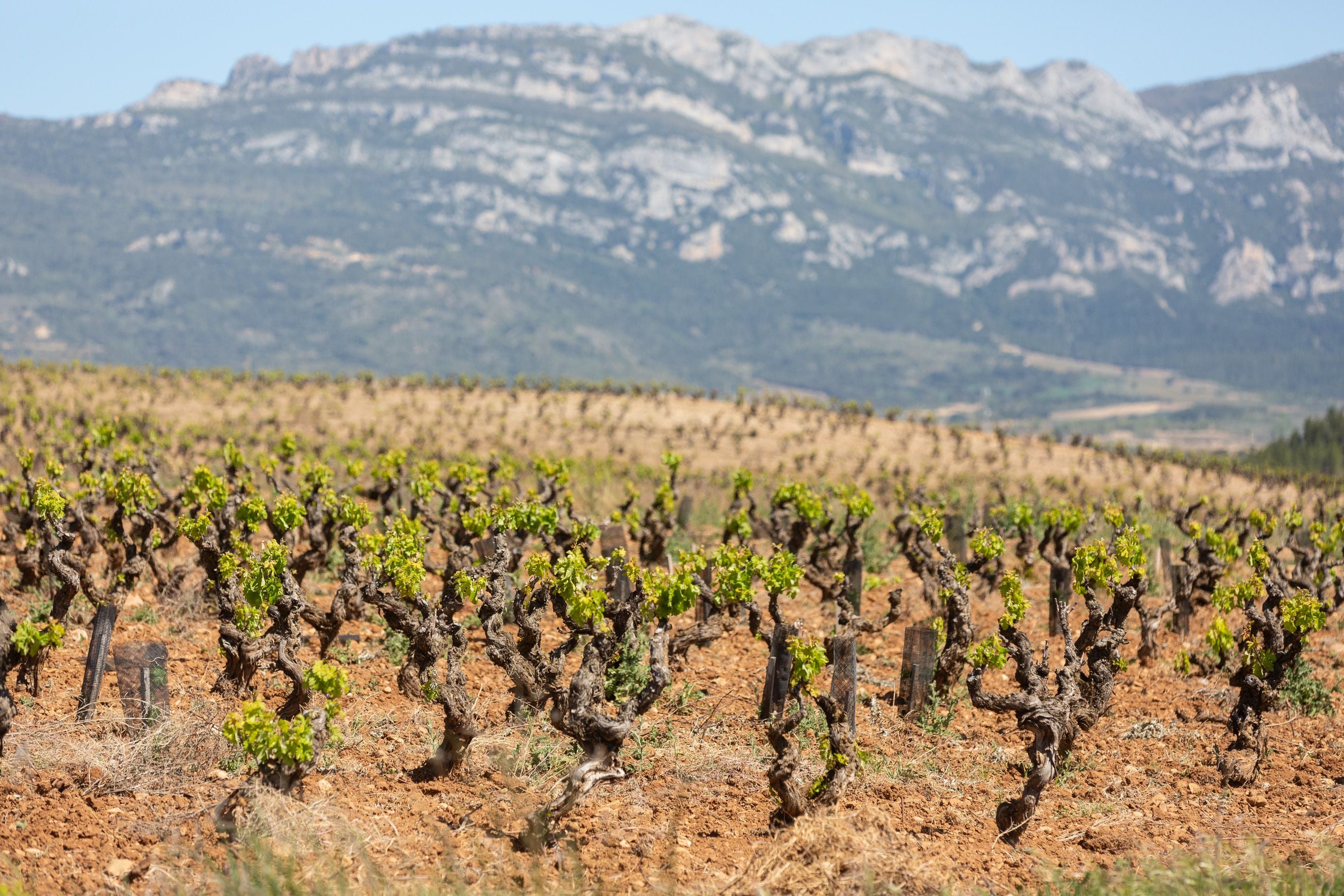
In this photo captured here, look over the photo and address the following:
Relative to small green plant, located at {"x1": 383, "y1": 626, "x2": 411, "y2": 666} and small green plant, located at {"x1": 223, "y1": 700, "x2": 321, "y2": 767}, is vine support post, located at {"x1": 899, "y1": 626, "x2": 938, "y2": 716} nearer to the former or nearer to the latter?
small green plant, located at {"x1": 383, "y1": 626, "x2": 411, "y2": 666}

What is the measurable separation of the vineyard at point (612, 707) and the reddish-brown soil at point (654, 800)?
0.12 ft

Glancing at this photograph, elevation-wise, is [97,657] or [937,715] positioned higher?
[97,657]

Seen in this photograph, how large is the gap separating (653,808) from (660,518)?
11.7 m

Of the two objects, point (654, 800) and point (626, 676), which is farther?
point (626, 676)

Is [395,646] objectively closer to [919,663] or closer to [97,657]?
[97,657]

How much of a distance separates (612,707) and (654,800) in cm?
250

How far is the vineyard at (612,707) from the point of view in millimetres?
8375

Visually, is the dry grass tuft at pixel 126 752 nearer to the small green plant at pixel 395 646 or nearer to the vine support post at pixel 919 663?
the small green plant at pixel 395 646

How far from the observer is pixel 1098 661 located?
10.9 meters

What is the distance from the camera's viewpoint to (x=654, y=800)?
955 cm

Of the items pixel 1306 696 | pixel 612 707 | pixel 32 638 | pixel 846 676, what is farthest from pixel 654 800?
pixel 1306 696

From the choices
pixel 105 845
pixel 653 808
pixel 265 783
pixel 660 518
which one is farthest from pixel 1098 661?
pixel 660 518

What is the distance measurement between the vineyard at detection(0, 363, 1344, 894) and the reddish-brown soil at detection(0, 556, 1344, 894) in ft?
0.12

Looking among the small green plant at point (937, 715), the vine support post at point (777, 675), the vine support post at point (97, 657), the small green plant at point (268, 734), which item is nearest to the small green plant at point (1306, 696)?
the small green plant at point (937, 715)
